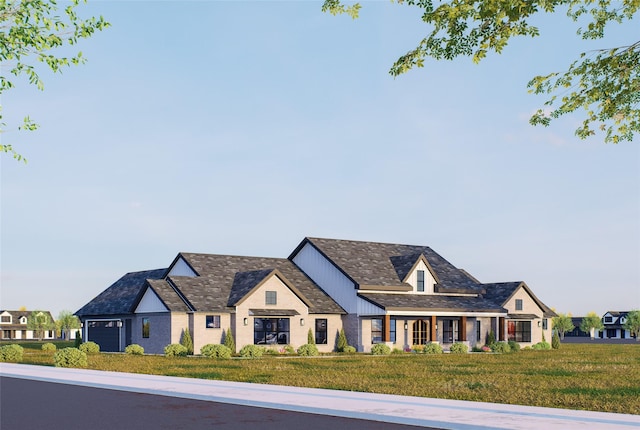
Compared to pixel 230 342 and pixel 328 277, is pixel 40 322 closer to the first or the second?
pixel 328 277

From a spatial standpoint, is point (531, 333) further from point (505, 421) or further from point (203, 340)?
point (505, 421)

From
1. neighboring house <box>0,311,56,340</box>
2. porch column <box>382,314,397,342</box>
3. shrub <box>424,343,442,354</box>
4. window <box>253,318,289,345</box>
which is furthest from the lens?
neighboring house <box>0,311,56,340</box>

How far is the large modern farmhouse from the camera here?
4881cm

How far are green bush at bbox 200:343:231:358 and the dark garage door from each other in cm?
1135

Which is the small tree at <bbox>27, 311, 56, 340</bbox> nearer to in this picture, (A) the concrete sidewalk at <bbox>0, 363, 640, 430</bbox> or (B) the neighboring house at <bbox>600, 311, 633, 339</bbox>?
(B) the neighboring house at <bbox>600, 311, 633, 339</bbox>

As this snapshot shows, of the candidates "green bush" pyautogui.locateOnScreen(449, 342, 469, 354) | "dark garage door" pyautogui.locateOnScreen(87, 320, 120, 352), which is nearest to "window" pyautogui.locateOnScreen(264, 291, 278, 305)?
"dark garage door" pyautogui.locateOnScreen(87, 320, 120, 352)

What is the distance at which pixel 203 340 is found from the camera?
47750 mm

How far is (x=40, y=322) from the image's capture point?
14725 cm

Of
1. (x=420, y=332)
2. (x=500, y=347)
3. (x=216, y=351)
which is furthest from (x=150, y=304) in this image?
(x=500, y=347)

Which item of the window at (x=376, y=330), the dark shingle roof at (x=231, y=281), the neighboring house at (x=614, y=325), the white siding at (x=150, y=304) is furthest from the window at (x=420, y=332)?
the neighboring house at (x=614, y=325)

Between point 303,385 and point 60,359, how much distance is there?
14247 millimetres

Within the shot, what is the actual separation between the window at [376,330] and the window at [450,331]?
5.60 metres

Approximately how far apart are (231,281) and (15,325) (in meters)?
113

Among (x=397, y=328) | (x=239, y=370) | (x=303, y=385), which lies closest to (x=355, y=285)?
(x=397, y=328)
